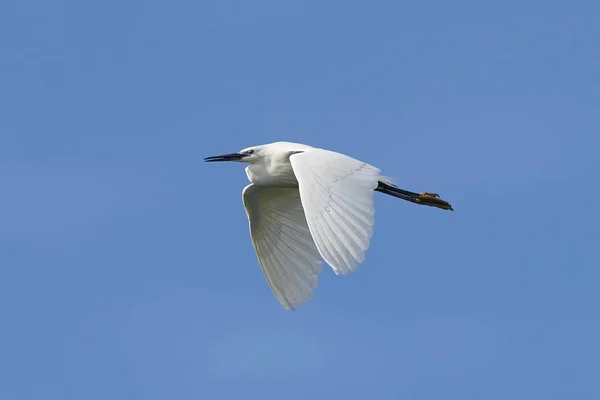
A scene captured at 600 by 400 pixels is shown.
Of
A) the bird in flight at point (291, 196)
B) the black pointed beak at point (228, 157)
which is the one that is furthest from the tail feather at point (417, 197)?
the black pointed beak at point (228, 157)

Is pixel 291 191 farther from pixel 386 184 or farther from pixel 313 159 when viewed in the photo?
pixel 313 159

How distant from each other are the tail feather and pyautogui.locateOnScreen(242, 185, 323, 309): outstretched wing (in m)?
1.24

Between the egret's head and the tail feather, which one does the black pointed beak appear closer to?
the egret's head

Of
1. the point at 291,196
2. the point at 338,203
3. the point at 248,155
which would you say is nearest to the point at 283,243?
the point at 291,196

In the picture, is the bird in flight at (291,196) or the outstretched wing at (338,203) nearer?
the outstretched wing at (338,203)

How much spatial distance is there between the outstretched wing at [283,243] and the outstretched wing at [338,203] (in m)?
2.59

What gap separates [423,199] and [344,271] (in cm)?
494

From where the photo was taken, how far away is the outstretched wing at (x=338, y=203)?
40.1 ft

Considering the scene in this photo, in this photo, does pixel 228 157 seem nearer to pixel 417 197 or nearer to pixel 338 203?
pixel 417 197

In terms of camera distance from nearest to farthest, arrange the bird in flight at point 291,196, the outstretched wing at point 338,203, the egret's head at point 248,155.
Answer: the outstretched wing at point 338,203 < the bird in flight at point 291,196 < the egret's head at point 248,155

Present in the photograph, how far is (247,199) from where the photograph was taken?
56.0 ft

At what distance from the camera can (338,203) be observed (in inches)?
510

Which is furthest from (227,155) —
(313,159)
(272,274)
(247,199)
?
(313,159)

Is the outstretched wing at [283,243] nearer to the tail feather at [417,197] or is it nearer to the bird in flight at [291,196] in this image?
the bird in flight at [291,196]
